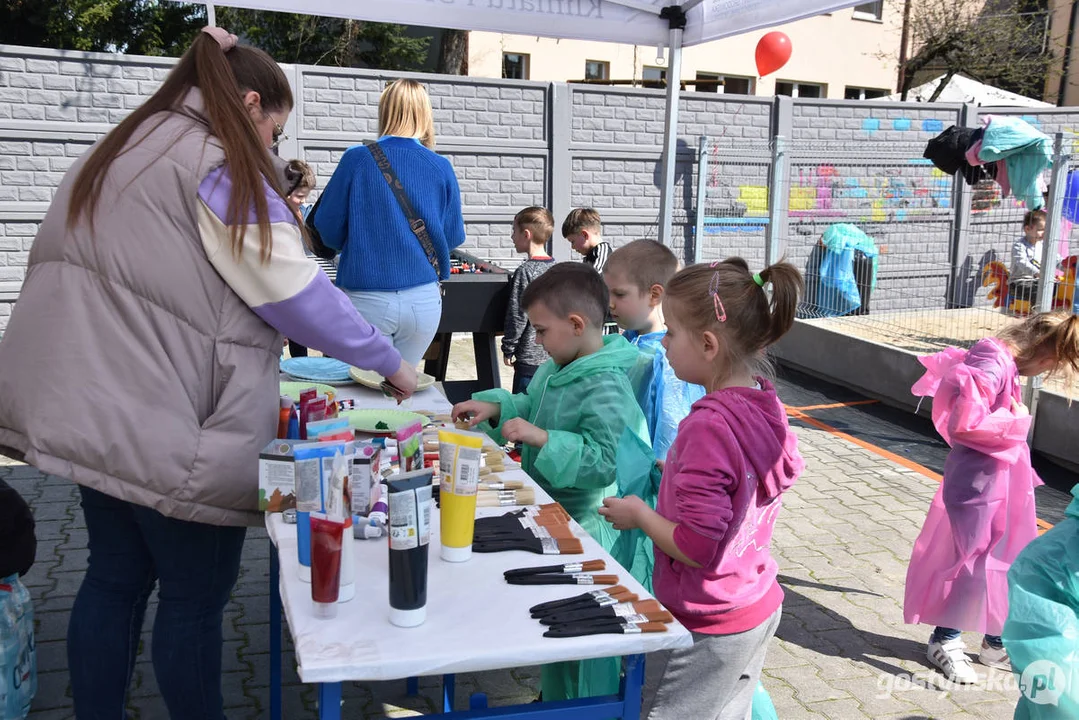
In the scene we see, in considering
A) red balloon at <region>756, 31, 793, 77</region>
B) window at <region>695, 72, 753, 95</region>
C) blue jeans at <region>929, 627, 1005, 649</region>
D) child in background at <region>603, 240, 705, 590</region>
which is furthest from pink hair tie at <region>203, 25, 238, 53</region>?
window at <region>695, 72, 753, 95</region>

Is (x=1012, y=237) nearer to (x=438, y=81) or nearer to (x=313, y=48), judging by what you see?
(x=438, y=81)

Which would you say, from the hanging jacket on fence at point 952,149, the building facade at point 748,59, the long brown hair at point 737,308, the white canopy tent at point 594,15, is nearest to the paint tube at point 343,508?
the long brown hair at point 737,308

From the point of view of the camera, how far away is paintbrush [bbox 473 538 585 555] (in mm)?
1777

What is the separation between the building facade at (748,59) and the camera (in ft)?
64.5

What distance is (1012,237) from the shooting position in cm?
948

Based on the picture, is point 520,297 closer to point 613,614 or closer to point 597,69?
point 613,614

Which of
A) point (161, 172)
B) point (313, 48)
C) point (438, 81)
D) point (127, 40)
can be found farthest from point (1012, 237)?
point (127, 40)

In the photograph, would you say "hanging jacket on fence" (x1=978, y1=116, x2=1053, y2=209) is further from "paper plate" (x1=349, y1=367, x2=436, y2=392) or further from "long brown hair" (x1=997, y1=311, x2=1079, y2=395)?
"paper plate" (x1=349, y1=367, x2=436, y2=392)

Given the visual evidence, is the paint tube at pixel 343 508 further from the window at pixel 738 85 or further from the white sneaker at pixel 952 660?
the window at pixel 738 85

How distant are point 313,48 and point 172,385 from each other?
17345 millimetres

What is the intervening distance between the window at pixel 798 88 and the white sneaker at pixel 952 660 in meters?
20.1

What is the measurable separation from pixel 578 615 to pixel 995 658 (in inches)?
92.1

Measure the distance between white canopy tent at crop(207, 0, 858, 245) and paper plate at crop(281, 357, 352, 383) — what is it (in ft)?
6.20

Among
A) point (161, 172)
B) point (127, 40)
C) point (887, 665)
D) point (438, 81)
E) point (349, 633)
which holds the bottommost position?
point (887, 665)
